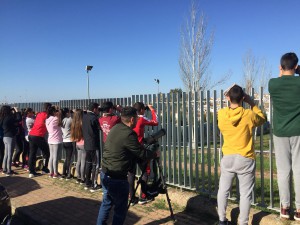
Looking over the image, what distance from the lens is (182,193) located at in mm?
6000

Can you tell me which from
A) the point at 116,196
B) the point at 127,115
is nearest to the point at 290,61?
the point at 127,115

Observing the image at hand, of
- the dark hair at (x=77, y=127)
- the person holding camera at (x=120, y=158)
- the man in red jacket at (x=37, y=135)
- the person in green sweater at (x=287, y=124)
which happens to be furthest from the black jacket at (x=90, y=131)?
the person in green sweater at (x=287, y=124)

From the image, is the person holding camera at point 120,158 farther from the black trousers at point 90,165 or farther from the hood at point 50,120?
the hood at point 50,120

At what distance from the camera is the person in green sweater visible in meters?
4.05

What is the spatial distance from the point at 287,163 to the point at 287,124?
55 cm

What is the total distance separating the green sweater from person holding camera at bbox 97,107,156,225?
70.7 inches

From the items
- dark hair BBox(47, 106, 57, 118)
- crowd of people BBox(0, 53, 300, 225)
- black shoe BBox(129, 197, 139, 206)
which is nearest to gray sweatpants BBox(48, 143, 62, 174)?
dark hair BBox(47, 106, 57, 118)

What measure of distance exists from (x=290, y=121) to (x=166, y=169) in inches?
133

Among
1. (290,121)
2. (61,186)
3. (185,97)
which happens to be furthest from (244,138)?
(61,186)

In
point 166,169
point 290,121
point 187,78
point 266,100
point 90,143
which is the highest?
point 187,78

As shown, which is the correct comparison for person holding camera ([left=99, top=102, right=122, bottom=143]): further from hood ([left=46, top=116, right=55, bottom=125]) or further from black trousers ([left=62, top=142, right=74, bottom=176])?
hood ([left=46, top=116, right=55, bottom=125])

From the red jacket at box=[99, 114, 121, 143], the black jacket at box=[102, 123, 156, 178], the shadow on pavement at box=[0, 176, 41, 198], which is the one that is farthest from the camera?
the shadow on pavement at box=[0, 176, 41, 198]

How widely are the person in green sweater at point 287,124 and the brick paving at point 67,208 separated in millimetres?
1427

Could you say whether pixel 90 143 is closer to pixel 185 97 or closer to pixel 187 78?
pixel 185 97
